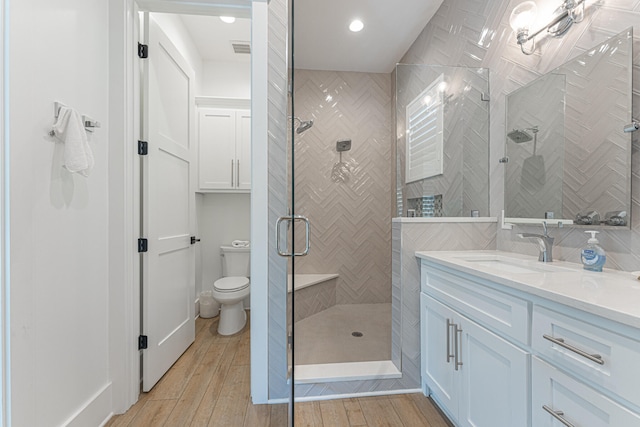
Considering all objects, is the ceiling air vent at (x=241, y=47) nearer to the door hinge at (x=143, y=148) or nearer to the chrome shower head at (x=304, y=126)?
the chrome shower head at (x=304, y=126)

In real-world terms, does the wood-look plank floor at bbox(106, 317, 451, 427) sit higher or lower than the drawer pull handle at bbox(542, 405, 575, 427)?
lower

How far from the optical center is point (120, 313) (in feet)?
5.33

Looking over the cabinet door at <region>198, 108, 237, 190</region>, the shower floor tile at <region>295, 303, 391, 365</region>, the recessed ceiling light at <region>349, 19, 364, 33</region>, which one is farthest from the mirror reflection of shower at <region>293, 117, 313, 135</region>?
the shower floor tile at <region>295, 303, 391, 365</region>

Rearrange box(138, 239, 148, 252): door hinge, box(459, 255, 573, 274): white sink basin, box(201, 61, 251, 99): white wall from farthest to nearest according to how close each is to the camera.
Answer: box(201, 61, 251, 99): white wall
box(138, 239, 148, 252): door hinge
box(459, 255, 573, 274): white sink basin

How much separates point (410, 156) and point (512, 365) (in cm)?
187

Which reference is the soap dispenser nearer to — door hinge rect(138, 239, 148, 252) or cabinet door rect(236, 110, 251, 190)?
door hinge rect(138, 239, 148, 252)

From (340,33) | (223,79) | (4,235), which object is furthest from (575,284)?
(223,79)

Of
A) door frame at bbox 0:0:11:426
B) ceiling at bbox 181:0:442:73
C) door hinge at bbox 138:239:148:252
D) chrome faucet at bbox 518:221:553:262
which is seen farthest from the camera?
ceiling at bbox 181:0:442:73

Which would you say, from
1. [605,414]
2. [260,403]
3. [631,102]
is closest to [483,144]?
[631,102]

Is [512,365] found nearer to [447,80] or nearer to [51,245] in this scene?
[51,245]

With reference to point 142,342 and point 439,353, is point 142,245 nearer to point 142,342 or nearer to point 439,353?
point 142,342

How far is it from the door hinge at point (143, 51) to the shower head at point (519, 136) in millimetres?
2364

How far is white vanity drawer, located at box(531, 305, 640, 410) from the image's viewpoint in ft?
2.23

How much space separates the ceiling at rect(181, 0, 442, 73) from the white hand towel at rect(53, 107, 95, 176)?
6.28 feet
